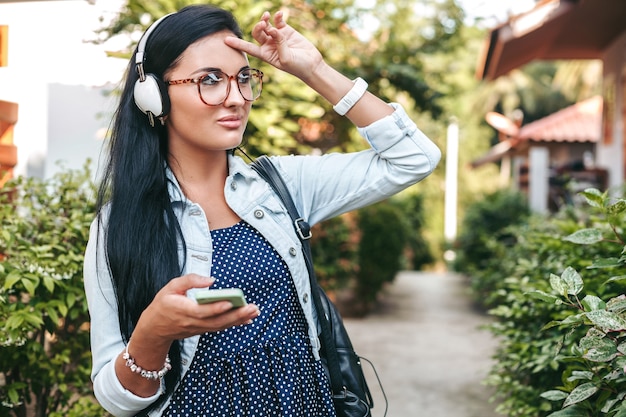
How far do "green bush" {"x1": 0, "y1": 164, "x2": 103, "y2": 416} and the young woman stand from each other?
1066 mm

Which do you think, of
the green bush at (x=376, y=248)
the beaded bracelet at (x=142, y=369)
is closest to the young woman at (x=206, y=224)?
the beaded bracelet at (x=142, y=369)

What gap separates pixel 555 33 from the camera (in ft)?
31.4

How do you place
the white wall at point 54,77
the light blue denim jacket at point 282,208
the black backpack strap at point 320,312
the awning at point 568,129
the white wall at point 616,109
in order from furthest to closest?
the awning at point 568,129 < the white wall at point 616,109 < the white wall at point 54,77 < the black backpack strap at point 320,312 < the light blue denim jacket at point 282,208

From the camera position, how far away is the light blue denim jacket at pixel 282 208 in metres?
1.71

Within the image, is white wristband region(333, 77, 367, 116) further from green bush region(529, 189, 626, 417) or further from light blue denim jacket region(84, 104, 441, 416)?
green bush region(529, 189, 626, 417)

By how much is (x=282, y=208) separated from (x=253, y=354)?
397mm

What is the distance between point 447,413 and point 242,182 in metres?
3.76

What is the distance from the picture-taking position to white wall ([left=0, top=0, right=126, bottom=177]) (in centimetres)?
466

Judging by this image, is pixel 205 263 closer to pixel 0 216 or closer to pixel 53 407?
pixel 0 216

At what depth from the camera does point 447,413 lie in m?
5.16

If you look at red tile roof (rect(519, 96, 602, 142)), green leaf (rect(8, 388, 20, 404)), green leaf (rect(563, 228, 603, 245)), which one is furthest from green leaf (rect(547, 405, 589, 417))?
red tile roof (rect(519, 96, 602, 142))

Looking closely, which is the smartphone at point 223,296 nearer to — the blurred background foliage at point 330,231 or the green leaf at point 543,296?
the green leaf at point 543,296

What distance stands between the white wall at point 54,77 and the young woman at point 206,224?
2922 millimetres

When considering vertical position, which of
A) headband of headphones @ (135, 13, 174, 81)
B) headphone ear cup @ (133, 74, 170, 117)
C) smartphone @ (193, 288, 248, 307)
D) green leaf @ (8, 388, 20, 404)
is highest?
headband of headphones @ (135, 13, 174, 81)
